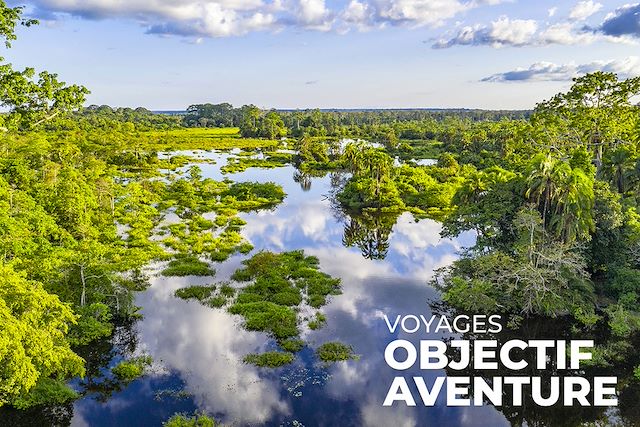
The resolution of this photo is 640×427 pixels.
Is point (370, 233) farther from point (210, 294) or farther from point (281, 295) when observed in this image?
point (210, 294)

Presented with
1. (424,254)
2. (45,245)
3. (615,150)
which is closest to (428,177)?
(424,254)

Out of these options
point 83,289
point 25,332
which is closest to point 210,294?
point 83,289

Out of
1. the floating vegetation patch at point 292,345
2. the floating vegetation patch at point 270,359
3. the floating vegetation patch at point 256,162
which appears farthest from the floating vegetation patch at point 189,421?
the floating vegetation patch at point 256,162

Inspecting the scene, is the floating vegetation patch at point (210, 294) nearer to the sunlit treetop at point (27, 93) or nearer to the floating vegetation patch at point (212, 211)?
the floating vegetation patch at point (212, 211)

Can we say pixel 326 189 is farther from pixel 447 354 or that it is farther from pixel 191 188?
pixel 447 354

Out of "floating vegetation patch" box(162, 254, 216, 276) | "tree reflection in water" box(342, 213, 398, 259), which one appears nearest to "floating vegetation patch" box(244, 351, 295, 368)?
"floating vegetation patch" box(162, 254, 216, 276)

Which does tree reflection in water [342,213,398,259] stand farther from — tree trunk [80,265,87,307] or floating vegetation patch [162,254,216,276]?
tree trunk [80,265,87,307]
